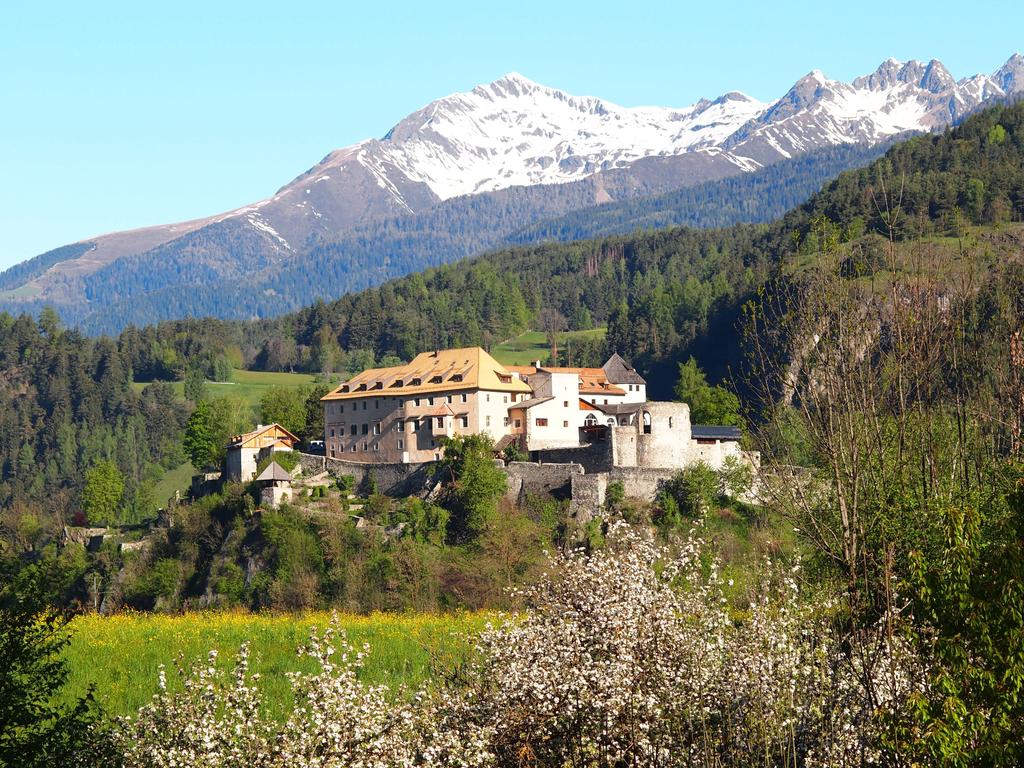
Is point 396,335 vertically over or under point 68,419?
over

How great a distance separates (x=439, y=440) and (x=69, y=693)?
42.4 metres

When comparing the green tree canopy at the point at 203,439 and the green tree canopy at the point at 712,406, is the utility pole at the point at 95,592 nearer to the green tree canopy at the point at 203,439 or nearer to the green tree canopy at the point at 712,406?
the green tree canopy at the point at 203,439

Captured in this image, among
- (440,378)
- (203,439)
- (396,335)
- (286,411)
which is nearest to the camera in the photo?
(440,378)

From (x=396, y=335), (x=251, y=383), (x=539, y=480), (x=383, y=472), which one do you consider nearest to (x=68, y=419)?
(x=251, y=383)

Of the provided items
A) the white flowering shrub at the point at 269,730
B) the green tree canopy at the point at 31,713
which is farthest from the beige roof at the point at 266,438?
the white flowering shrub at the point at 269,730

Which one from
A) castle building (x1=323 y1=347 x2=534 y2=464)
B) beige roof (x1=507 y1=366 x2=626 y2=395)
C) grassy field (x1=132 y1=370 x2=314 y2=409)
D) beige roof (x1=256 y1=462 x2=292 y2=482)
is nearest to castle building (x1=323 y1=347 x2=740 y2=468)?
castle building (x1=323 y1=347 x2=534 y2=464)

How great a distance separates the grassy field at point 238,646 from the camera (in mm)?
29891

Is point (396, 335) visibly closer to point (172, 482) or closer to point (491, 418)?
point (172, 482)

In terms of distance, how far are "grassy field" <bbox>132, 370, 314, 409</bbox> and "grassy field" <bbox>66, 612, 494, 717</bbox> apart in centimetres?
10547

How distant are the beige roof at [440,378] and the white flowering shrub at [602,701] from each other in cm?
5342

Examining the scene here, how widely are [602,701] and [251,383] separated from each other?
146968 millimetres

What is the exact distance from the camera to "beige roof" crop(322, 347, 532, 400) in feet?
246

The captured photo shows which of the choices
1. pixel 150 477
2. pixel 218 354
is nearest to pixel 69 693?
pixel 150 477

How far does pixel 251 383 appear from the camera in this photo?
162125mm
